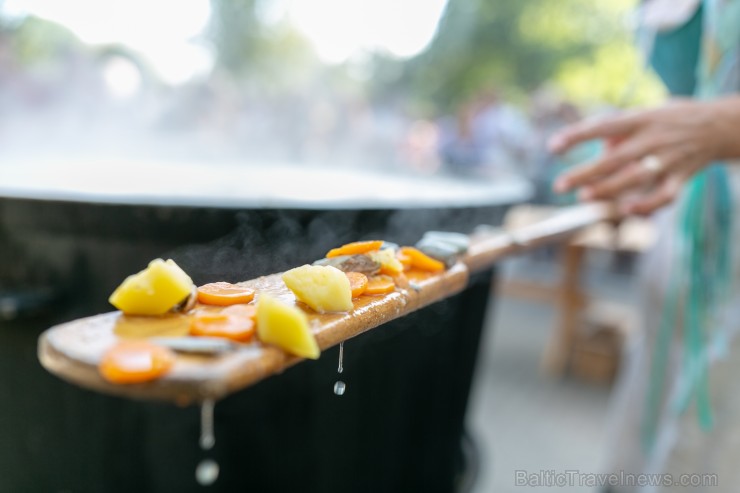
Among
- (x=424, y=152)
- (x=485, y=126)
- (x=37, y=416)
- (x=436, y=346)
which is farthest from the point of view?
(x=424, y=152)

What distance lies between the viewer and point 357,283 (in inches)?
32.7

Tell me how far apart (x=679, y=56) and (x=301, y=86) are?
439 inches

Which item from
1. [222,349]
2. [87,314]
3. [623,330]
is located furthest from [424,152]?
[222,349]

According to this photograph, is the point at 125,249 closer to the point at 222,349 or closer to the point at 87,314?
the point at 87,314

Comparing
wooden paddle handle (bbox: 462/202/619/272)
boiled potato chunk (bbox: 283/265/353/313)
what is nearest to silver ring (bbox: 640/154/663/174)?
wooden paddle handle (bbox: 462/202/619/272)

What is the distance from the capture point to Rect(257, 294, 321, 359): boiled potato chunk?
626mm

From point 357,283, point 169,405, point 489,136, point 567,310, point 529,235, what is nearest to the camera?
point 357,283

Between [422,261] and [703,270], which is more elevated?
[422,261]

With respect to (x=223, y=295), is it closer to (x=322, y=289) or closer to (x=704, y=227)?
(x=322, y=289)

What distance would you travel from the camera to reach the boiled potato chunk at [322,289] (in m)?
0.73

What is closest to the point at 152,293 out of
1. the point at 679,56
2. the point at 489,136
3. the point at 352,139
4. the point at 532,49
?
the point at 679,56

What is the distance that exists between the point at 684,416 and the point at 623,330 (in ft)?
7.13

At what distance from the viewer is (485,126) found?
6766 millimetres

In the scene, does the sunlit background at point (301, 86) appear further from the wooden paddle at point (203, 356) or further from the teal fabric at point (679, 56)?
the wooden paddle at point (203, 356)
